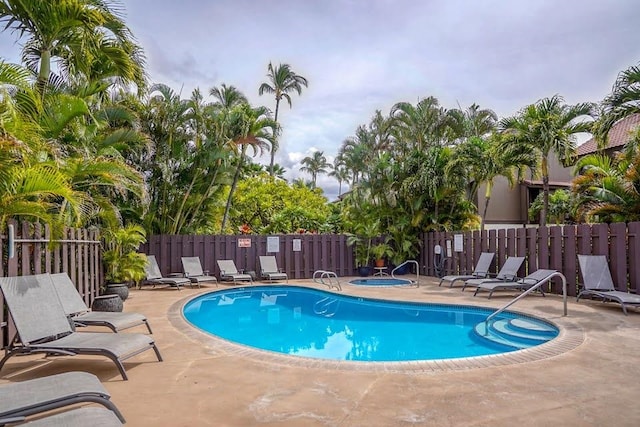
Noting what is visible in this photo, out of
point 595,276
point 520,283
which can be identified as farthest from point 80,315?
point 595,276

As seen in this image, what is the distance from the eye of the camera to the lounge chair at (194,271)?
A: 13432 mm

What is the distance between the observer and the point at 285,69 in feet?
91.9

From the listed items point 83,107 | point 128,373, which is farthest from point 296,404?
point 83,107

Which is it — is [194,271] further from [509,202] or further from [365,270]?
[509,202]

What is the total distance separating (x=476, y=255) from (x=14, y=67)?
41.4 ft

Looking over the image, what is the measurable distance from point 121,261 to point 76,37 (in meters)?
5.02

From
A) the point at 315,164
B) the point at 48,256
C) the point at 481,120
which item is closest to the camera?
the point at 48,256

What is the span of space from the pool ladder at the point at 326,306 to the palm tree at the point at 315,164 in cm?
4770

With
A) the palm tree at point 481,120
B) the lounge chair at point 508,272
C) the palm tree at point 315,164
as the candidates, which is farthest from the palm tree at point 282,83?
the palm tree at point 315,164

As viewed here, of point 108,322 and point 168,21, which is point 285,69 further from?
point 108,322

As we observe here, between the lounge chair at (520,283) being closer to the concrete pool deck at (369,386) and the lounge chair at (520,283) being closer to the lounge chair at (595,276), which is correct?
the lounge chair at (595,276)

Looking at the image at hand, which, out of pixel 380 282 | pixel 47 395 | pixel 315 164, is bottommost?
pixel 380 282

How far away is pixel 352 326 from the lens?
8.80 m

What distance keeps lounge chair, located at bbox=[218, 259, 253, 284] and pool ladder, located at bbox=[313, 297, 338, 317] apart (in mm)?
3190
